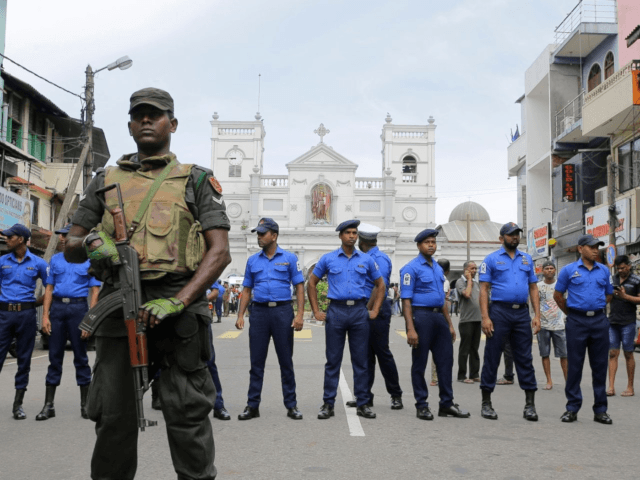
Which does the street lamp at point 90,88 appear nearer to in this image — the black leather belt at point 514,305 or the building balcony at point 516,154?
the black leather belt at point 514,305

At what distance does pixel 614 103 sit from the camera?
21.5 m

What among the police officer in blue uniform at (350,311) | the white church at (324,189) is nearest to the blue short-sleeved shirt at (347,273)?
the police officer in blue uniform at (350,311)

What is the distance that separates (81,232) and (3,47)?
21.8m

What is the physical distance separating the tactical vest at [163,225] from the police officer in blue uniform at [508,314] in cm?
486

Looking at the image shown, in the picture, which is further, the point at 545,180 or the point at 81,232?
the point at 545,180

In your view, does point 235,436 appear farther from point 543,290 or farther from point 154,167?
point 543,290

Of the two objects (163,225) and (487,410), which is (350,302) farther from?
(163,225)

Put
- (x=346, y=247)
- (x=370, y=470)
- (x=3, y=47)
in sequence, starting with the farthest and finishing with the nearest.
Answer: (x=3, y=47) → (x=346, y=247) → (x=370, y=470)

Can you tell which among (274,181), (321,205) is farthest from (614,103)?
(274,181)

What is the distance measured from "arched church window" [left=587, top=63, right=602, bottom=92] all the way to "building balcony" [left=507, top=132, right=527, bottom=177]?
5743 millimetres

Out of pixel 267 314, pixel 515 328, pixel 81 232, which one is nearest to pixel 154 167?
pixel 81 232

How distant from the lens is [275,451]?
5871 mm

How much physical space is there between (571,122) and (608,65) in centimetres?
281

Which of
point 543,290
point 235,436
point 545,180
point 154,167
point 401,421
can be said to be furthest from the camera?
point 545,180
